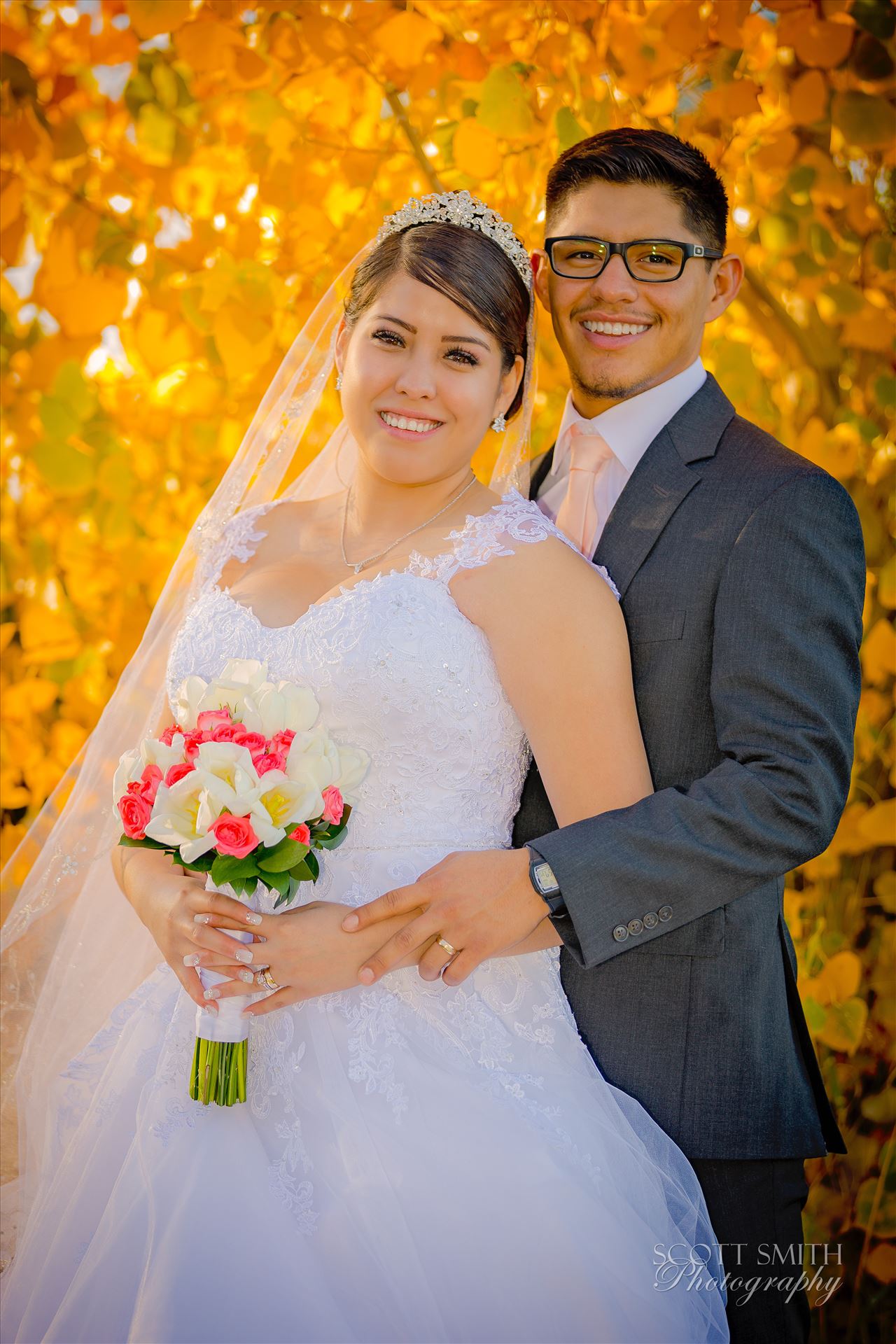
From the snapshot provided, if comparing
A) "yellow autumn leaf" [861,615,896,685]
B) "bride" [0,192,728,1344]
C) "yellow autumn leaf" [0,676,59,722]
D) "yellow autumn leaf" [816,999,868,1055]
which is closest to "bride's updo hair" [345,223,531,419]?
"bride" [0,192,728,1344]

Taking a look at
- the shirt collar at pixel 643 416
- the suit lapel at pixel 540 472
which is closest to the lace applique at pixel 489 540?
the shirt collar at pixel 643 416

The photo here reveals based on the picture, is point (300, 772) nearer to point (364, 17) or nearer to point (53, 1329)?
point (53, 1329)

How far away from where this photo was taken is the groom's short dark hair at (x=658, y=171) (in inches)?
100

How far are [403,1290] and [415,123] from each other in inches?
122

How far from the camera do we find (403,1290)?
181 centimetres

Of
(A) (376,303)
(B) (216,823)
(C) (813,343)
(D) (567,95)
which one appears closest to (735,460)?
(A) (376,303)

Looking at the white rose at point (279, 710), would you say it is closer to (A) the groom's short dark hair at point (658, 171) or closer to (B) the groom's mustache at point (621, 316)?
(B) the groom's mustache at point (621, 316)

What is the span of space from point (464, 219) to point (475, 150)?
986mm

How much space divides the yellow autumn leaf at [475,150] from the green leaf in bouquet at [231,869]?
2344 mm

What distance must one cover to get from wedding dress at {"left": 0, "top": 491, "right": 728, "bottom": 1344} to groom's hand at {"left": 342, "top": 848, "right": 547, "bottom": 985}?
0.15 meters

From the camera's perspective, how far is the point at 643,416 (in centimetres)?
259

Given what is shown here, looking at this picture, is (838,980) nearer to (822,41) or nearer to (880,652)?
(880,652)

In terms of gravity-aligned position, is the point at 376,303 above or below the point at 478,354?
above

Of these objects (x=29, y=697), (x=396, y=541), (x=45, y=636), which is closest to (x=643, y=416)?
(x=396, y=541)
